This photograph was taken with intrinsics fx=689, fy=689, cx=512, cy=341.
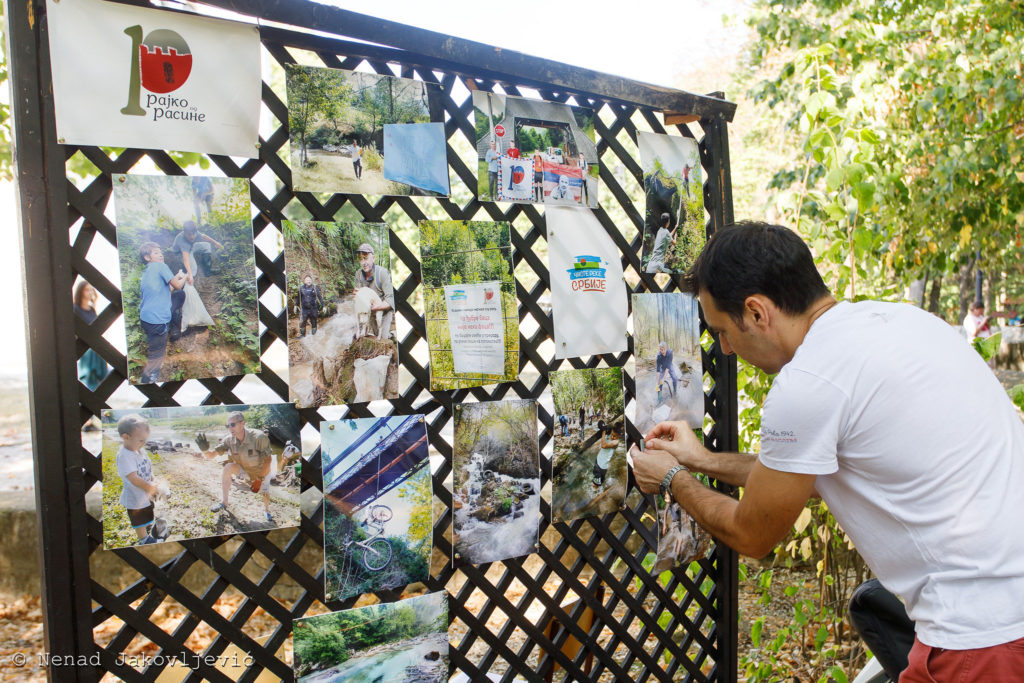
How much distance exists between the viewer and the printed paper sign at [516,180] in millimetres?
1980

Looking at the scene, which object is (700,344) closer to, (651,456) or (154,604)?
(651,456)

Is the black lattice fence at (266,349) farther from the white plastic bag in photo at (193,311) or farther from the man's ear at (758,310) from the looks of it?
the man's ear at (758,310)

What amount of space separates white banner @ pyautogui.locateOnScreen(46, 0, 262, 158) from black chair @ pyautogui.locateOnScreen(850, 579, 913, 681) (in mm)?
2056

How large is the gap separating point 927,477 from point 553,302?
3.49ft

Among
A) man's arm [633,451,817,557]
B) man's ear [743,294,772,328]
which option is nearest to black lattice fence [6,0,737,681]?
man's arm [633,451,817,557]

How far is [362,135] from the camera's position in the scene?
1736 millimetres

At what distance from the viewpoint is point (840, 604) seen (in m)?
3.51

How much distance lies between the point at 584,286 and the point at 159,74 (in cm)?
127

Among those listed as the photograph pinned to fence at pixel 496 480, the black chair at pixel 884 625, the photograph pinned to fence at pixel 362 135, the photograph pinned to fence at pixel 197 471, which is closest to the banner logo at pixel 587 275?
the photograph pinned to fence at pixel 496 480

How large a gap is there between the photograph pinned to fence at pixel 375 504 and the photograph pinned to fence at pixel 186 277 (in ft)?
1.01

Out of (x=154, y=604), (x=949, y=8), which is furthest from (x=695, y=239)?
(x=949, y=8)

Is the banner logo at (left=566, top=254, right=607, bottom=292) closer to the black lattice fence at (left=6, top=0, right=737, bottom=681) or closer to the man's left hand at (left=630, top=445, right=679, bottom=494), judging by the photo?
the black lattice fence at (left=6, top=0, right=737, bottom=681)

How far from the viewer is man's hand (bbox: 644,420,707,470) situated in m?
2.08

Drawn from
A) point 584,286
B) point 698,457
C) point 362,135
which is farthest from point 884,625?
point 362,135
